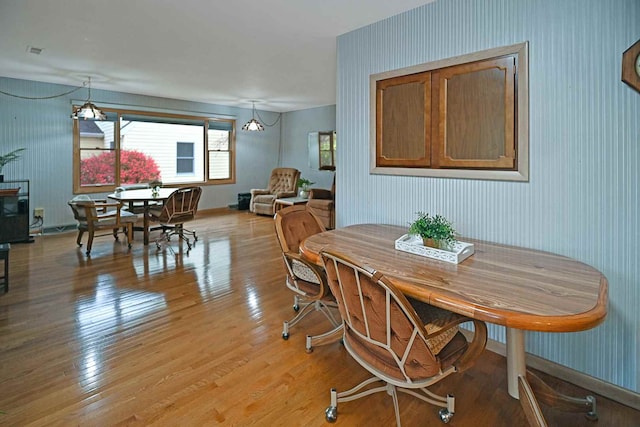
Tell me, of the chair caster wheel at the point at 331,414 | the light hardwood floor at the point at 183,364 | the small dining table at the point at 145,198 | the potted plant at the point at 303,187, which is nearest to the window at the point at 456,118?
the light hardwood floor at the point at 183,364

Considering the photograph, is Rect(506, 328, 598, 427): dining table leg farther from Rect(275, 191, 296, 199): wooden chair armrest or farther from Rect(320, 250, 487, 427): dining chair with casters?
Rect(275, 191, 296, 199): wooden chair armrest

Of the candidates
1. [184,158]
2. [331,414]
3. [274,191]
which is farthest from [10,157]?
[331,414]

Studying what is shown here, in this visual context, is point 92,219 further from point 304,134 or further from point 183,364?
point 304,134

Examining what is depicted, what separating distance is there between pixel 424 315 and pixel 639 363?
45.7 inches

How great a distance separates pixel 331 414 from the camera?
5.57ft

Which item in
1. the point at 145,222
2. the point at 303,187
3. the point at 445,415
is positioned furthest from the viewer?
the point at 303,187

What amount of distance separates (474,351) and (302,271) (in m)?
1.23

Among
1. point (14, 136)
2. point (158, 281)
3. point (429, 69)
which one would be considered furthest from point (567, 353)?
point (14, 136)

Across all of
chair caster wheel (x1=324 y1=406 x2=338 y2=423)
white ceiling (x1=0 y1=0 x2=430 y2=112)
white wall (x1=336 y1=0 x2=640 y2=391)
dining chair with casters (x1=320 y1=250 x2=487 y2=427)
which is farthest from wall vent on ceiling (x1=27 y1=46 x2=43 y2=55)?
chair caster wheel (x1=324 y1=406 x2=338 y2=423)

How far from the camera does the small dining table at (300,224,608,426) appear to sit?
1203 millimetres

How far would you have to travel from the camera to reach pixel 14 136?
546cm

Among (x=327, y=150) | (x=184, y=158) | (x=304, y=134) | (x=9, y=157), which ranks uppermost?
(x=304, y=134)

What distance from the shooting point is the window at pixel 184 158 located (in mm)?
7762

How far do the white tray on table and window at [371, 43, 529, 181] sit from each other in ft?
2.09
